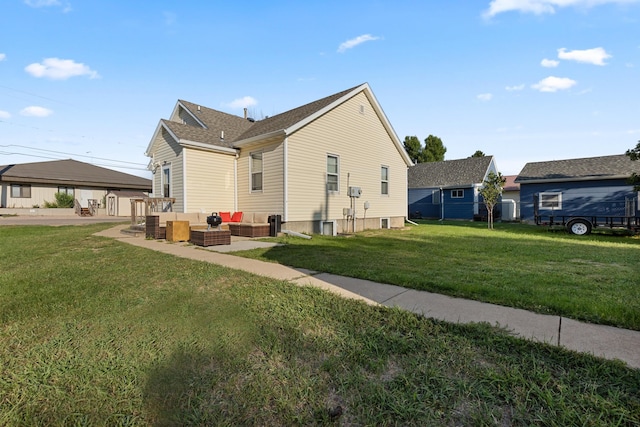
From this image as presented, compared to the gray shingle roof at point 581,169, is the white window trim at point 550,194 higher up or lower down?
lower down

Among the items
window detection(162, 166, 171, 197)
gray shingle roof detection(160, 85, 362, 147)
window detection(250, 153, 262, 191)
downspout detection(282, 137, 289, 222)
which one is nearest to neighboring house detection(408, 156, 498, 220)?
gray shingle roof detection(160, 85, 362, 147)

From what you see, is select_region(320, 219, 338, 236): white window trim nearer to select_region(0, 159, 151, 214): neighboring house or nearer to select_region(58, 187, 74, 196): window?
select_region(0, 159, 151, 214): neighboring house

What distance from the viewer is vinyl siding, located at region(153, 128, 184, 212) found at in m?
11.6

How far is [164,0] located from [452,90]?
11.6 m

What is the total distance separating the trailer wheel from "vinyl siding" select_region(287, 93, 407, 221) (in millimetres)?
7517

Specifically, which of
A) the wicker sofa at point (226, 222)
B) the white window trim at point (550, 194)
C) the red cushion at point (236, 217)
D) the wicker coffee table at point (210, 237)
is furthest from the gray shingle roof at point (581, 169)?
the wicker coffee table at point (210, 237)

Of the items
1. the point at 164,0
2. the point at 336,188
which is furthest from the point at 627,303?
the point at 164,0

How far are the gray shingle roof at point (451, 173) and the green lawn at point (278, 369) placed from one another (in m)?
23.6

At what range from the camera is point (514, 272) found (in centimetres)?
506

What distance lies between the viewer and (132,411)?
69.5 inches

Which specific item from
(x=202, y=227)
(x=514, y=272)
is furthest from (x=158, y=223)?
(x=514, y=272)

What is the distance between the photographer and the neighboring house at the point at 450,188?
23.6 metres

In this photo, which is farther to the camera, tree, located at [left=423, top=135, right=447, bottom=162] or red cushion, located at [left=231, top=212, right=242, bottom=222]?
tree, located at [left=423, top=135, right=447, bottom=162]

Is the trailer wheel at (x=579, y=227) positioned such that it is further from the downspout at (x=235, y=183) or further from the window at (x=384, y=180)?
the downspout at (x=235, y=183)
